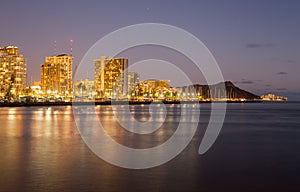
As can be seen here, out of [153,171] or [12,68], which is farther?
[12,68]

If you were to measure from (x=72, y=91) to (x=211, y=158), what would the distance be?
582ft

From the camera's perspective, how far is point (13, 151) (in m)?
17.7

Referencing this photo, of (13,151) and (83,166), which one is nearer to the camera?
(83,166)

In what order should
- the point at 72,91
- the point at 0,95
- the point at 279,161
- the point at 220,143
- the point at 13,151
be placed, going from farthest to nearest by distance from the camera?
the point at 72,91 → the point at 0,95 → the point at 220,143 → the point at 13,151 → the point at 279,161

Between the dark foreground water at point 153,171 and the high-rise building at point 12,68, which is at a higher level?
the high-rise building at point 12,68

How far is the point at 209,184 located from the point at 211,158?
515 centimetres

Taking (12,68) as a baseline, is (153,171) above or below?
below

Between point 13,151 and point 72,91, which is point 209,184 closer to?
point 13,151

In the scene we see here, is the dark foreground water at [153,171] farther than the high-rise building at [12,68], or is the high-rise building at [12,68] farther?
the high-rise building at [12,68]

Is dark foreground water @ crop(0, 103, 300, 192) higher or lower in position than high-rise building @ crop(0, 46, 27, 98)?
lower

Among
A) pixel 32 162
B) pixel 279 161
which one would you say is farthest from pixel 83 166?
pixel 279 161

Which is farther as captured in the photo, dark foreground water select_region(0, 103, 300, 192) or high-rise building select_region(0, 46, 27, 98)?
high-rise building select_region(0, 46, 27, 98)

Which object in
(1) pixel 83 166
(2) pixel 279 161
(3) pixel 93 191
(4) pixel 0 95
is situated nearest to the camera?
(3) pixel 93 191

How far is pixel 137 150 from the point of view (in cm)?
1884
